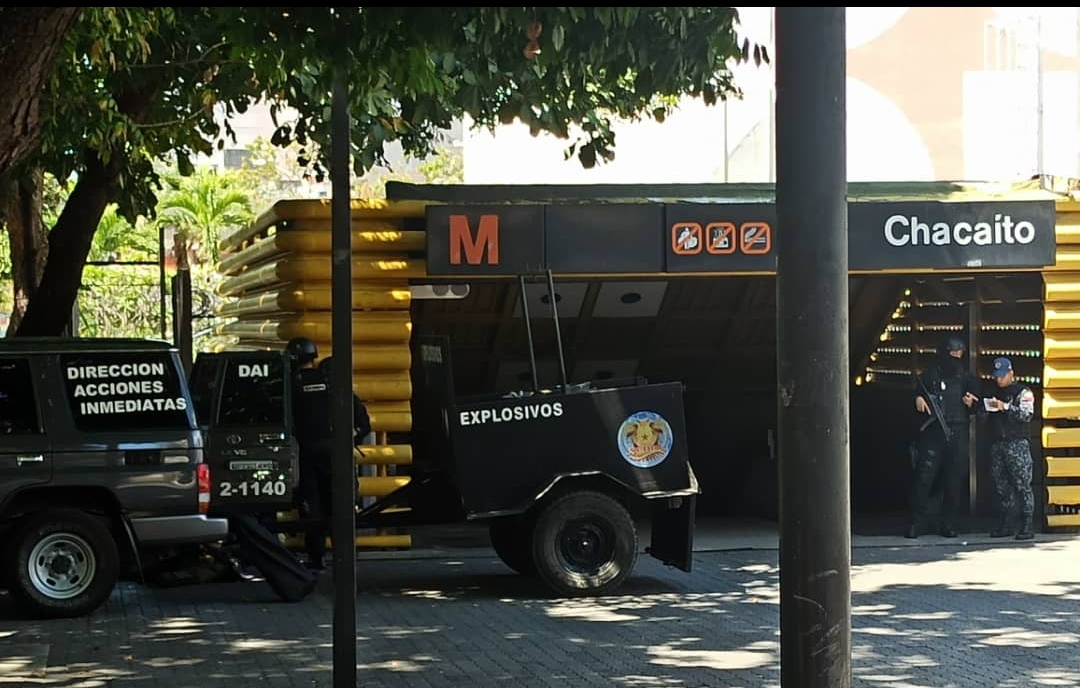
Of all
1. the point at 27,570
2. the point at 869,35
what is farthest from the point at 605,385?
the point at 869,35

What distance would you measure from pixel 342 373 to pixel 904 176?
A: 50.1 meters

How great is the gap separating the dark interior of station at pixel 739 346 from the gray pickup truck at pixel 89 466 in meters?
4.66

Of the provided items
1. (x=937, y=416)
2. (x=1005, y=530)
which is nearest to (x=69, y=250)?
(x=937, y=416)

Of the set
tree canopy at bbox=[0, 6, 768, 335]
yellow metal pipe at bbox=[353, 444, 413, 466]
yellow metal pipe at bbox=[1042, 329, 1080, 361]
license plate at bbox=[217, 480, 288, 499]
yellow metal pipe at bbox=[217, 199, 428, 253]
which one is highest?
tree canopy at bbox=[0, 6, 768, 335]

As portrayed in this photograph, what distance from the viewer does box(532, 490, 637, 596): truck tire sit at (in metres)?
11.7

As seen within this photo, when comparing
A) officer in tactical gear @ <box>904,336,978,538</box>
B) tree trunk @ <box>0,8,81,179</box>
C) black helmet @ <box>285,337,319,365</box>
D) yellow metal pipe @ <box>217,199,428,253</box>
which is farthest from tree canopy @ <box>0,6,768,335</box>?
officer in tactical gear @ <box>904,336,978,538</box>

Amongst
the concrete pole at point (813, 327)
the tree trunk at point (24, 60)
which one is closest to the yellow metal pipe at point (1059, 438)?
the tree trunk at point (24, 60)

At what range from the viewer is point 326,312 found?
14477 millimetres

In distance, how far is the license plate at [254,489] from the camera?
11898 millimetres

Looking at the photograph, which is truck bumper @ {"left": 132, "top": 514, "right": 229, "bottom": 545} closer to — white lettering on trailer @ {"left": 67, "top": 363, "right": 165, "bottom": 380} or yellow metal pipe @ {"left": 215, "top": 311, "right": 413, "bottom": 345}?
white lettering on trailer @ {"left": 67, "top": 363, "right": 165, "bottom": 380}

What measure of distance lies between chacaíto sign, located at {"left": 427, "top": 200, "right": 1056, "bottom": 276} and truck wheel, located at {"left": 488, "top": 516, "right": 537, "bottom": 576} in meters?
2.70

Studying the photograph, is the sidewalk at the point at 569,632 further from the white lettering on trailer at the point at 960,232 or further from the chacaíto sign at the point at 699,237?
the white lettering on trailer at the point at 960,232

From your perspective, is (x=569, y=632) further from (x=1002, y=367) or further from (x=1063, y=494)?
(x=1063, y=494)

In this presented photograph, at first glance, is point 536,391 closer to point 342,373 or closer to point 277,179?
point 342,373
